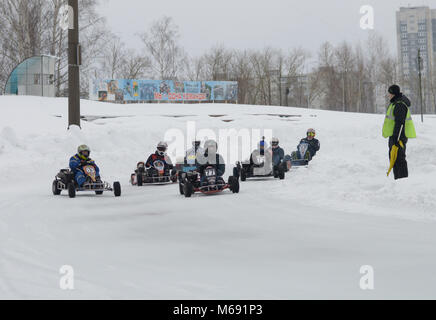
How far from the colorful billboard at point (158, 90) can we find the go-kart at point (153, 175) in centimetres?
2925

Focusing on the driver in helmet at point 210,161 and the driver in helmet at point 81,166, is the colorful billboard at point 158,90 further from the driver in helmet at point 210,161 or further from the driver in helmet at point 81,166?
the driver in helmet at point 210,161

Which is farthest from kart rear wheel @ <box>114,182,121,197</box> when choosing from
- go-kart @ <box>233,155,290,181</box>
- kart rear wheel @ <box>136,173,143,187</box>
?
go-kart @ <box>233,155,290,181</box>

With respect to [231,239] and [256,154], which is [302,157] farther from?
[231,239]

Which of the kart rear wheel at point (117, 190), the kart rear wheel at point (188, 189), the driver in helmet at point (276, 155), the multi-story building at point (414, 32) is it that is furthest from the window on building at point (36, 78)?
the multi-story building at point (414, 32)

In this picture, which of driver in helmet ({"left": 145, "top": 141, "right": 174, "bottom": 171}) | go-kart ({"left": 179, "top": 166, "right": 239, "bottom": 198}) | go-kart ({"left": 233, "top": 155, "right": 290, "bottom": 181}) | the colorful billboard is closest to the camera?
go-kart ({"left": 179, "top": 166, "right": 239, "bottom": 198})

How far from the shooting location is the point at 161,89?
45.3 meters

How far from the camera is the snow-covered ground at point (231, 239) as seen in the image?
4.29m

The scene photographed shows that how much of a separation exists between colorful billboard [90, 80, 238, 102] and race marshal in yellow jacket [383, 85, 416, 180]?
35.2 metres

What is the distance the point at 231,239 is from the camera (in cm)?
629

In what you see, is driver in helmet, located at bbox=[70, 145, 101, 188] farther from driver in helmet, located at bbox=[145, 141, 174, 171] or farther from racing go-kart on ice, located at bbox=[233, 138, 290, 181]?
racing go-kart on ice, located at bbox=[233, 138, 290, 181]

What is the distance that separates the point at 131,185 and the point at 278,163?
3817 millimetres

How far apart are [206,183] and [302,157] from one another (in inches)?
276

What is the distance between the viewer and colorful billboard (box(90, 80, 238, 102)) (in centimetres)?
4375

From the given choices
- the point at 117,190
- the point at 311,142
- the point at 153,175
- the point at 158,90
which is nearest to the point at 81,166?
the point at 117,190
